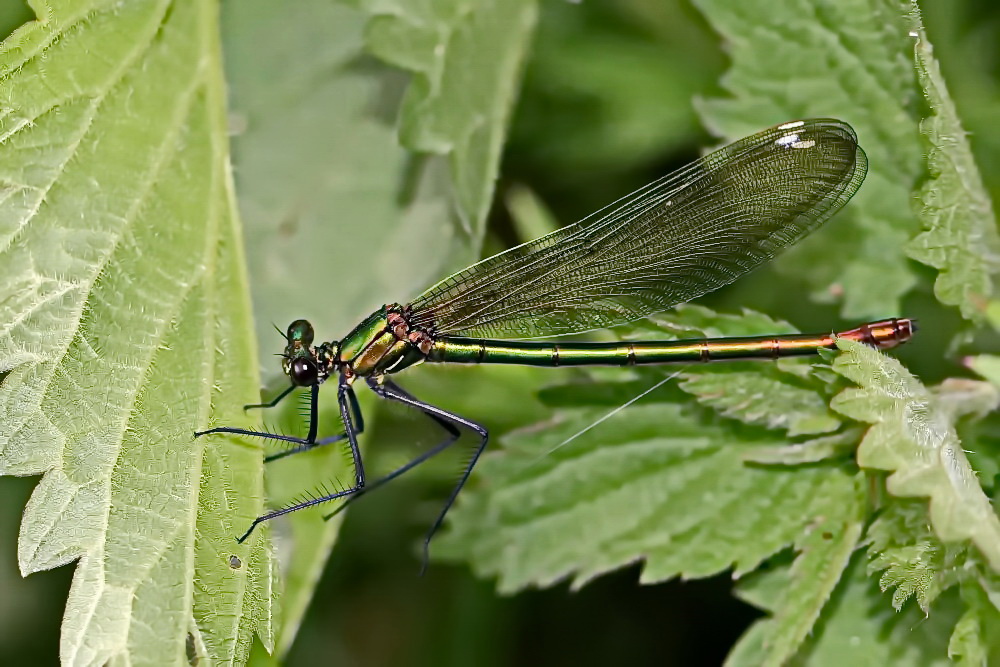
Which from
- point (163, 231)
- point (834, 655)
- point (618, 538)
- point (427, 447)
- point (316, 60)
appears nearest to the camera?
point (163, 231)

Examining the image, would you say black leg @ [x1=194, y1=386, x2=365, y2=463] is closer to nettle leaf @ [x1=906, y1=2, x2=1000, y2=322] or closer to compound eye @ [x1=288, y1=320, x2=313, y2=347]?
compound eye @ [x1=288, y1=320, x2=313, y2=347]

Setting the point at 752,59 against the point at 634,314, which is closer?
the point at 752,59

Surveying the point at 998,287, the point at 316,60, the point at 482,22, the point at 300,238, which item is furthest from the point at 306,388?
the point at 998,287

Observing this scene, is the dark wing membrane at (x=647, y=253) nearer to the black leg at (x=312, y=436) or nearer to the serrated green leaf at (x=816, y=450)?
the black leg at (x=312, y=436)

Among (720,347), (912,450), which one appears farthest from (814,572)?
(720,347)

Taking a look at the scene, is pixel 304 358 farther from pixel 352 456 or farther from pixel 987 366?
pixel 987 366

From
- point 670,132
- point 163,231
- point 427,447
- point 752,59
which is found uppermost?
point 163,231

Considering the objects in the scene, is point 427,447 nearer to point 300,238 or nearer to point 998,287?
point 300,238
